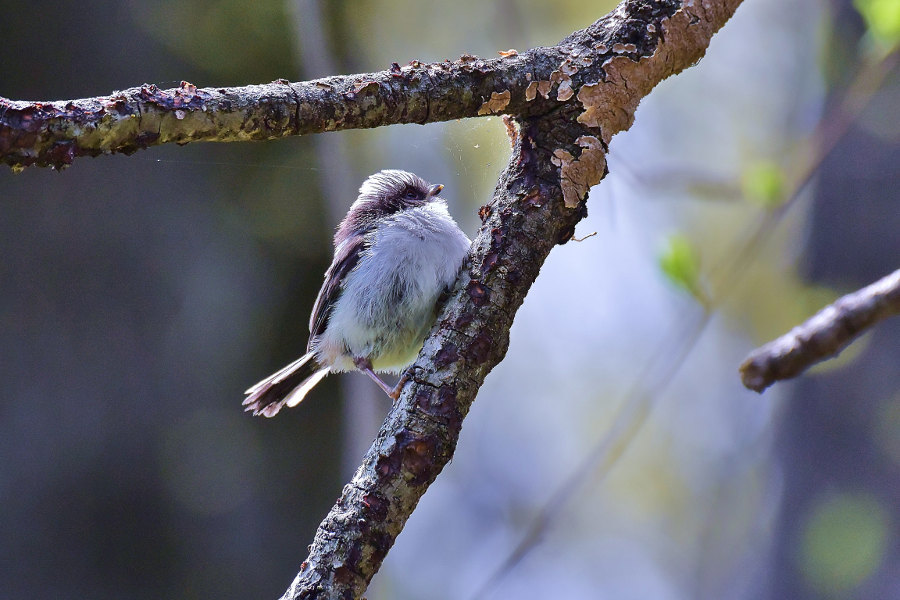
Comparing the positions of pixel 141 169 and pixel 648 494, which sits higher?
pixel 141 169

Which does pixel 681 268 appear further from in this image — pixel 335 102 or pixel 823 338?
pixel 335 102

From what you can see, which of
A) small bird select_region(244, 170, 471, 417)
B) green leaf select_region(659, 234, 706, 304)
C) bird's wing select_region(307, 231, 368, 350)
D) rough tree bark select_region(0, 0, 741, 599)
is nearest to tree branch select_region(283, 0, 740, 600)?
rough tree bark select_region(0, 0, 741, 599)

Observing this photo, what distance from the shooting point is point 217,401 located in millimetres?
4434

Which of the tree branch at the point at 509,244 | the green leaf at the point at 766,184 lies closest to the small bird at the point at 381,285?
the tree branch at the point at 509,244

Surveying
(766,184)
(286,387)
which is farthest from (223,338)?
(766,184)

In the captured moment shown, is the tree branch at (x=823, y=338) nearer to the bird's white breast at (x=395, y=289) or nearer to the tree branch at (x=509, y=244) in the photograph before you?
the tree branch at (x=509, y=244)

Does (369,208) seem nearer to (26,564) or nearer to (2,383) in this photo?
(2,383)

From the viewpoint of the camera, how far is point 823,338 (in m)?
1.38

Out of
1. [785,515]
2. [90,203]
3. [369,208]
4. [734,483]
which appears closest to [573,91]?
[369,208]

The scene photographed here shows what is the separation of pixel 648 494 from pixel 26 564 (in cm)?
626

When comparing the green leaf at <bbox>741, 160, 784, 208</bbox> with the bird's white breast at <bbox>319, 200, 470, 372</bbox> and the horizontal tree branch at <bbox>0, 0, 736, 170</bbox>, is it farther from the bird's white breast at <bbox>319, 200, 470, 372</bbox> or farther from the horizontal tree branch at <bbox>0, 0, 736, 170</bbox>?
the bird's white breast at <bbox>319, 200, 470, 372</bbox>

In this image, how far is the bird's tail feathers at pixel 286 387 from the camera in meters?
3.60

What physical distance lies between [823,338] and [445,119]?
959mm

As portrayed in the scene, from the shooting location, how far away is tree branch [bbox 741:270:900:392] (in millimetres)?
1362
